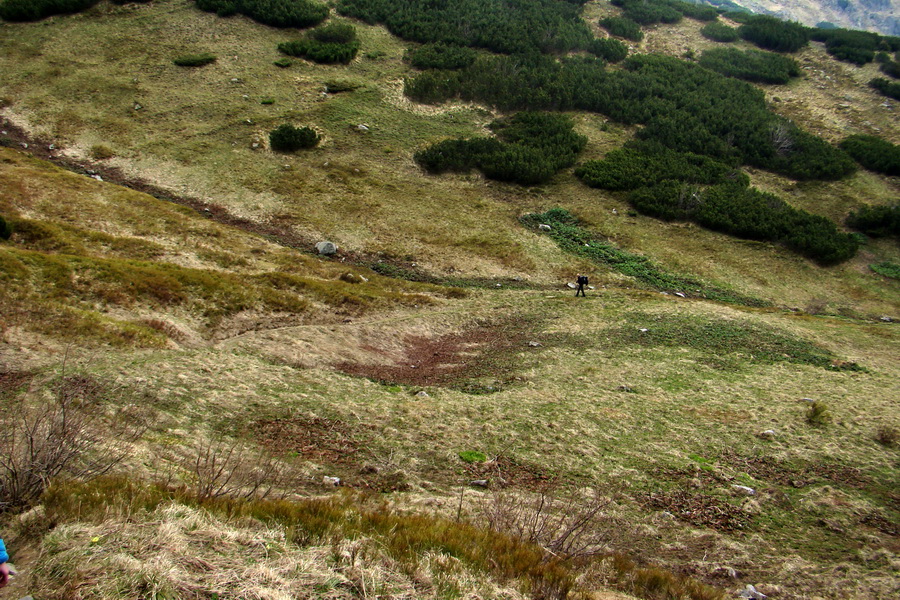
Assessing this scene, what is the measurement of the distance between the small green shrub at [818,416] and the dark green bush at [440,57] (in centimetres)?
5561

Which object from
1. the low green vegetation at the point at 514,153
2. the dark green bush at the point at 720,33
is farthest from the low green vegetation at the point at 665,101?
the dark green bush at the point at 720,33

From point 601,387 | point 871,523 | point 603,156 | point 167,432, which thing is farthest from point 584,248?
point 167,432

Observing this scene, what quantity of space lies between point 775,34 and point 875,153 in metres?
34.2

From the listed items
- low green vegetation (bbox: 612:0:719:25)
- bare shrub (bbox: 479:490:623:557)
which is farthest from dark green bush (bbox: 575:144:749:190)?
bare shrub (bbox: 479:490:623:557)

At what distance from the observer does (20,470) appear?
661cm

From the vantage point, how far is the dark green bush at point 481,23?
64.4m

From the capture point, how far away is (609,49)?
6788 centimetres

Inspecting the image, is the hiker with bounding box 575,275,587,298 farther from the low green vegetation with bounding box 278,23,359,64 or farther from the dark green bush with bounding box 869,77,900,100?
the dark green bush with bounding box 869,77,900,100

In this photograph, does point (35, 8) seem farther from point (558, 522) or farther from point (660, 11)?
point (660, 11)

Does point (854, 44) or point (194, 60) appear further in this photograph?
point (854, 44)

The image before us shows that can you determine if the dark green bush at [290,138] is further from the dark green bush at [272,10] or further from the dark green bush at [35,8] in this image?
the dark green bush at [35,8]

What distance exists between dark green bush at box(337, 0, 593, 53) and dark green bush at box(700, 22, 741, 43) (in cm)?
2144

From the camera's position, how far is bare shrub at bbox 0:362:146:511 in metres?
6.57

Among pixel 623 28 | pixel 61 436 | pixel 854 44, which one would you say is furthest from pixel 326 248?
pixel 854 44
